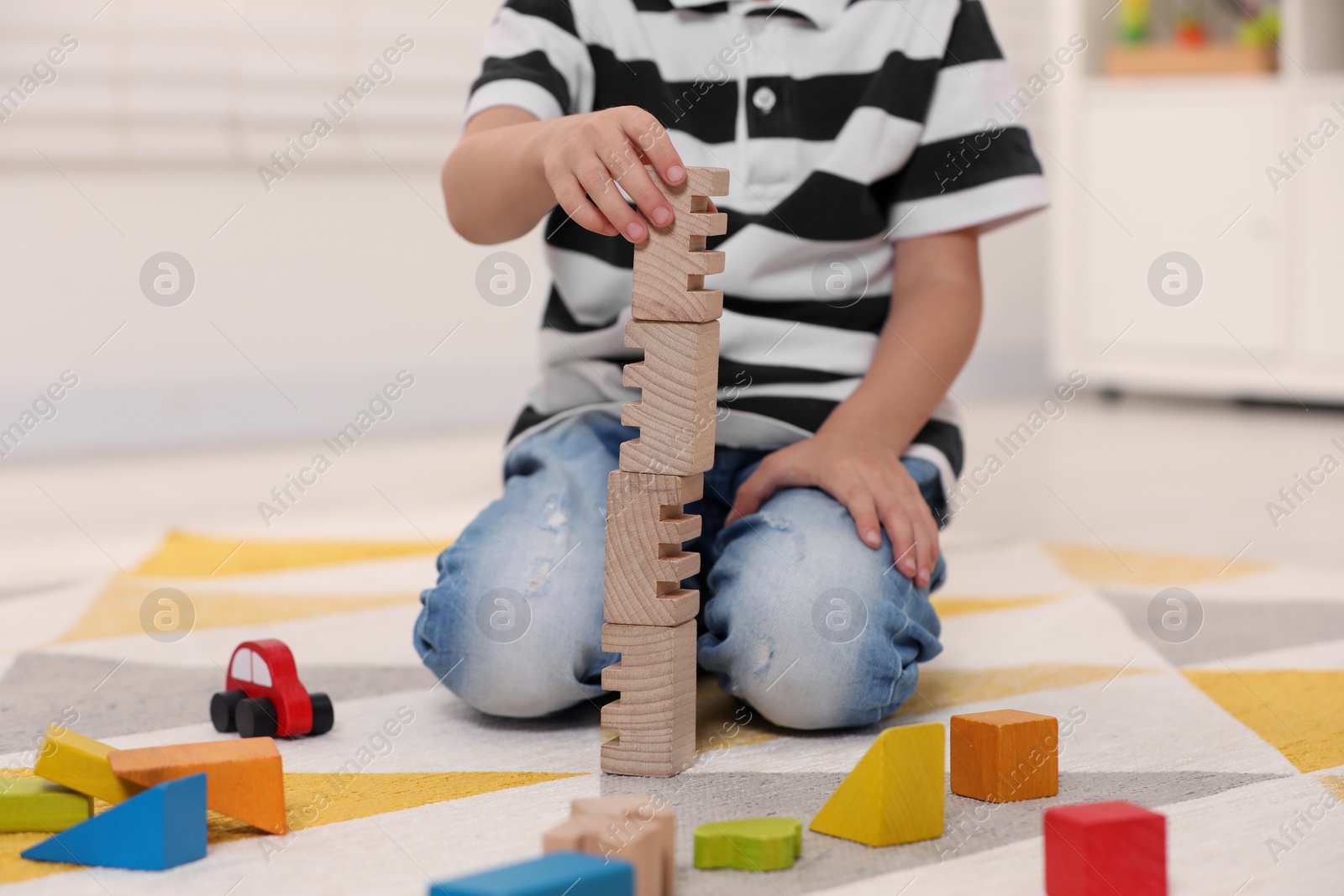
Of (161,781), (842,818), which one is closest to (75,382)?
(161,781)

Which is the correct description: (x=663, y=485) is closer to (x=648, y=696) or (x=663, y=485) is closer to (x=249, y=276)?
(x=648, y=696)

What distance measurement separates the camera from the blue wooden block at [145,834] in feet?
1.83

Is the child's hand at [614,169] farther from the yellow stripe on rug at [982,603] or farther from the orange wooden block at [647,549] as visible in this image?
the yellow stripe on rug at [982,603]

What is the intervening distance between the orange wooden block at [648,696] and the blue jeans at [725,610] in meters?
0.09

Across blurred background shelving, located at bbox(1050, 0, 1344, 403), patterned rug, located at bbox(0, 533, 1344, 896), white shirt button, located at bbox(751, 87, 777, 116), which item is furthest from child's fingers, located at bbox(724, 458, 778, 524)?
blurred background shelving, located at bbox(1050, 0, 1344, 403)

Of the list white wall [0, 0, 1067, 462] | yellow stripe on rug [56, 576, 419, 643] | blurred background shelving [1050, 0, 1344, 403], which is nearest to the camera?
yellow stripe on rug [56, 576, 419, 643]

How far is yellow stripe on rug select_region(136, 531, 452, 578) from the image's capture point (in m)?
1.24

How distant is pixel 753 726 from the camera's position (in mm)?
783

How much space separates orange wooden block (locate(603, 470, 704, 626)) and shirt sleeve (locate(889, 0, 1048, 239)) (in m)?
0.30

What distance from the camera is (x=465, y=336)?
222 cm

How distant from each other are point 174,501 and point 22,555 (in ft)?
0.95

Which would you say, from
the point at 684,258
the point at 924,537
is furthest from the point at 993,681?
the point at 684,258

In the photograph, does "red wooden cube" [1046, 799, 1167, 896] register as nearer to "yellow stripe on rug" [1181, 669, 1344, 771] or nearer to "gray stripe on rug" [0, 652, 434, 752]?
"yellow stripe on rug" [1181, 669, 1344, 771]

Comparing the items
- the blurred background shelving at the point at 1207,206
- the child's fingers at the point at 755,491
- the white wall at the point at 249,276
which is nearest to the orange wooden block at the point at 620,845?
the child's fingers at the point at 755,491
